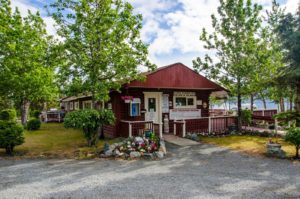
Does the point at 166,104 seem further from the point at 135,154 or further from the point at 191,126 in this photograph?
the point at 135,154

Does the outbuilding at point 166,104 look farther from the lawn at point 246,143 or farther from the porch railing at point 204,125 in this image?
the lawn at point 246,143

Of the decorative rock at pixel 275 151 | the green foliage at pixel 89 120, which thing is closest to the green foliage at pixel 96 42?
the green foliage at pixel 89 120

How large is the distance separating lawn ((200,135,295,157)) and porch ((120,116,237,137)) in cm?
99

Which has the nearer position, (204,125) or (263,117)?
(204,125)

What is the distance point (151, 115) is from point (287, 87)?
21.9ft

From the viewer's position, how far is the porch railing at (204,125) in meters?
13.1

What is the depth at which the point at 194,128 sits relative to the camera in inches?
528

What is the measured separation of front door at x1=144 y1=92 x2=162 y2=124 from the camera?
43.7 feet

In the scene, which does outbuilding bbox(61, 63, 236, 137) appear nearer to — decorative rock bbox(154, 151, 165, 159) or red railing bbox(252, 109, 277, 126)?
red railing bbox(252, 109, 277, 126)

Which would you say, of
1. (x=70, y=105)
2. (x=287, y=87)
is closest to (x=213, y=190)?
(x=287, y=87)

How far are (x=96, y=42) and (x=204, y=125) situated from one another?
734cm

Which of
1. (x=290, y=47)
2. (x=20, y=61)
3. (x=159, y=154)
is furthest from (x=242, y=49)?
(x=20, y=61)

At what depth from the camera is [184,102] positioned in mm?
14602

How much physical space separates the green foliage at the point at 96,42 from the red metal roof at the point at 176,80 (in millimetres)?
1444
